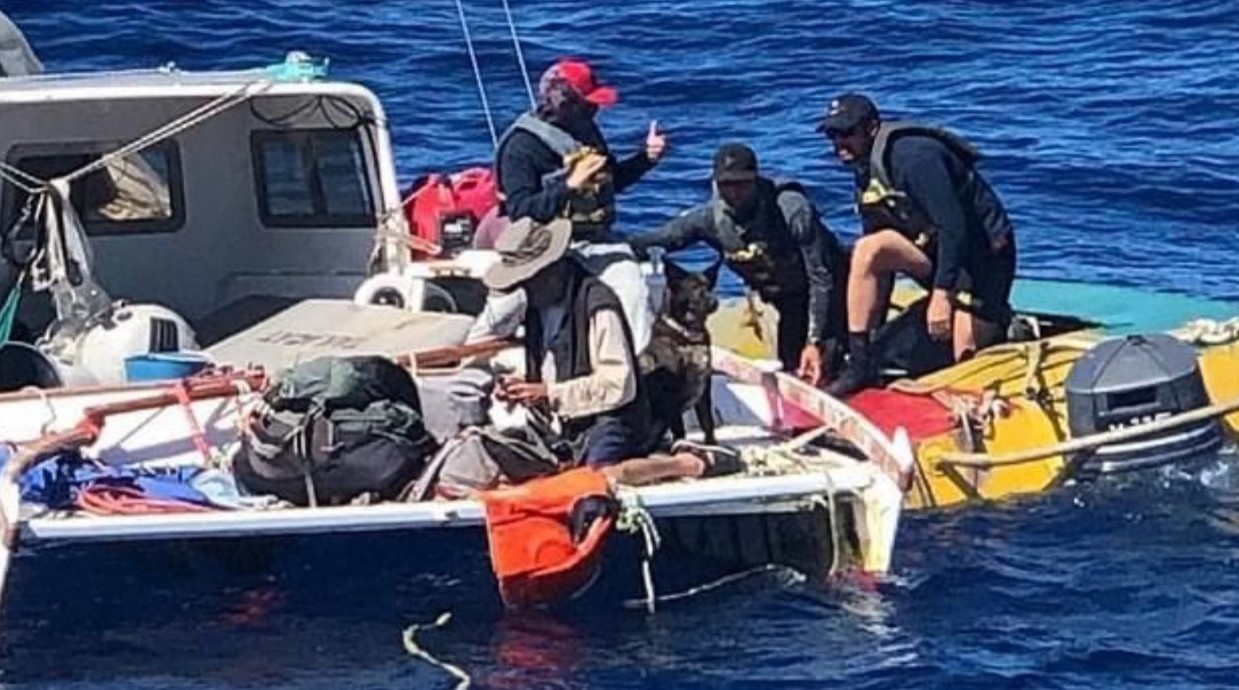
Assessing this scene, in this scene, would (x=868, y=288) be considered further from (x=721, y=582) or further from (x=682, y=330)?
(x=721, y=582)

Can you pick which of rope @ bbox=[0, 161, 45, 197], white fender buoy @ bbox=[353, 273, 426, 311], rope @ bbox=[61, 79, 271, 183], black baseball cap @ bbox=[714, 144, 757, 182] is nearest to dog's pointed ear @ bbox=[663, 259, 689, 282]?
black baseball cap @ bbox=[714, 144, 757, 182]

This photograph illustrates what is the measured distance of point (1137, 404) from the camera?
1411 centimetres

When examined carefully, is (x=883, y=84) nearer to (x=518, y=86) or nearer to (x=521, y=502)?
(x=518, y=86)

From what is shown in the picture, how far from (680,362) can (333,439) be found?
5.19ft

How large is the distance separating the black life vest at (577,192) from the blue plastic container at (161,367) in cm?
163

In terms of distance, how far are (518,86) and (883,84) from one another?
8.98ft

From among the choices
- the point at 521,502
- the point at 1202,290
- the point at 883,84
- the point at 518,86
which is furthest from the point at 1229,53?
the point at 521,502

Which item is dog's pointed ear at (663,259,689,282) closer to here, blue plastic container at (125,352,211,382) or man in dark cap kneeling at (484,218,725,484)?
man in dark cap kneeling at (484,218,725,484)

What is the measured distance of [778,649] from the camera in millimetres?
11922

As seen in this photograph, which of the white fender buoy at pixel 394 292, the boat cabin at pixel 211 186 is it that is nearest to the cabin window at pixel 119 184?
the boat cabin at pixel 211 186

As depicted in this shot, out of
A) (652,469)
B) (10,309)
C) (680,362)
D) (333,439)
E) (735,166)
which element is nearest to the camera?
(333,439)

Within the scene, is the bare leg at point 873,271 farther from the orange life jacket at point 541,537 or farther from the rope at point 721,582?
the orange life jacket at point 541,537

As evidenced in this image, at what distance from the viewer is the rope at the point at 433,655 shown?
38.1 ft

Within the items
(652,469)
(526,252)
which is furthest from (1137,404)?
(526,252)
